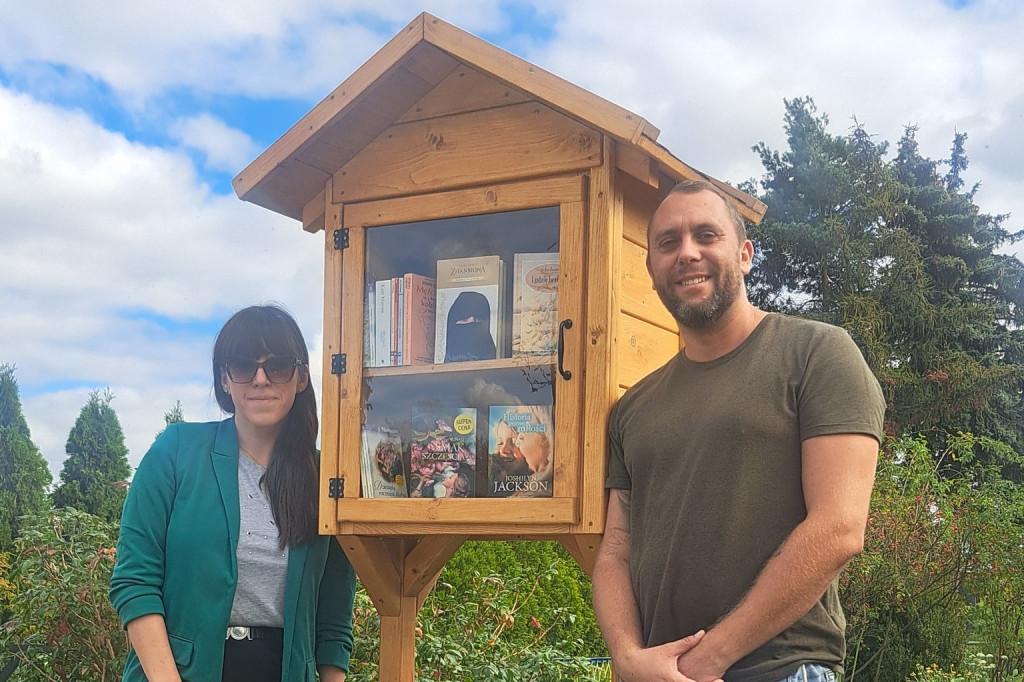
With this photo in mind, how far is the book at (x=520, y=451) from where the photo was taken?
2.87 m

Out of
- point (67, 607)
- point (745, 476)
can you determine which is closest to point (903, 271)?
point (67, 607)

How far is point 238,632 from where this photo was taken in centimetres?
272

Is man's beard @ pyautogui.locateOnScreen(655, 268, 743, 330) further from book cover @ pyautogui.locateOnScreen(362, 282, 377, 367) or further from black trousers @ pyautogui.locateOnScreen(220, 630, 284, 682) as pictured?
black trousers @ pyautogui.locateOnScreen(220, 630, 284, 682)

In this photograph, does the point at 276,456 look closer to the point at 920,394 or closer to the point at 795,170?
the point at 920,394

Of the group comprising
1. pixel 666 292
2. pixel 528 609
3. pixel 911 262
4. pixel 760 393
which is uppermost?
pixel 911 262

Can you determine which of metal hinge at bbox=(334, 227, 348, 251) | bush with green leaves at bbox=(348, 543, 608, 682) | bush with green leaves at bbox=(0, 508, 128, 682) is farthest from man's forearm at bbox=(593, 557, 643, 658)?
bush with green leaves at bbox=(0, 508, 128, 682)

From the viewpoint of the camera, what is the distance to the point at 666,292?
2.48 metres

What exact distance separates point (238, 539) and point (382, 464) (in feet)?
1.66

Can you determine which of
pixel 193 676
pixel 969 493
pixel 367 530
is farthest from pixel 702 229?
pixel 969 493

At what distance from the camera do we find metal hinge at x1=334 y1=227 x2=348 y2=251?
3.20 m

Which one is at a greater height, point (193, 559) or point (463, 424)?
point (463, 424)

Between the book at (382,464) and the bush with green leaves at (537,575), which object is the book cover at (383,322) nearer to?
the book at (382,464)

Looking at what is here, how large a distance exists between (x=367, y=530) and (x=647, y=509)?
3.11ft

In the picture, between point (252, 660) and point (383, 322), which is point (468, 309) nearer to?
point (383, 322)
